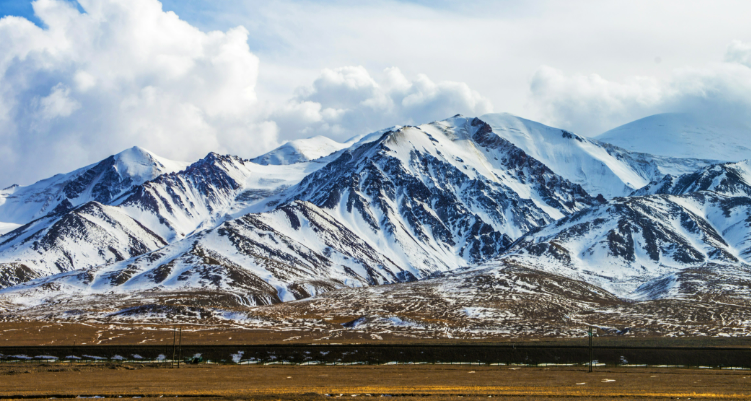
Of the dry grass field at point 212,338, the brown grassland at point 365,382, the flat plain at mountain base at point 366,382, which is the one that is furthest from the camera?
the dry grass field at point 212,338

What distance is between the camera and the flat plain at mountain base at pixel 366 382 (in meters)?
62.3

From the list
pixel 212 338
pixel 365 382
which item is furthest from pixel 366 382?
pixel 212 338

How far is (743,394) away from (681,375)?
64.8 feet

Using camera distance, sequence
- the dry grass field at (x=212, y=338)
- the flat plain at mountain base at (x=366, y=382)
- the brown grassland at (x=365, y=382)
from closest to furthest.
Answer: the brown grassland at (x=365, y=382), the flat plain at mountain base at (x=366, y=382), the dry grass field at (x=212, y=338)

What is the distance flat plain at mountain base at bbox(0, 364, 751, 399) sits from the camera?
6228 centimetres

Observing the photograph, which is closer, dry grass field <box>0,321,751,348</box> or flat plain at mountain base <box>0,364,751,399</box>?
flat plain at mountain base <box>0,364,751,399</box>

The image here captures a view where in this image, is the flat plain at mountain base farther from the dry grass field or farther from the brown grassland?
the dry grass field

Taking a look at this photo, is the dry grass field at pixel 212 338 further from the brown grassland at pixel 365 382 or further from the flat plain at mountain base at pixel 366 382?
the flat plain at mountain base at pixel 366 382

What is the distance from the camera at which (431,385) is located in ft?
231

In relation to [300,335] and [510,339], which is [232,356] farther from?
[510,339]

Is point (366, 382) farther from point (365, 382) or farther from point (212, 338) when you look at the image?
point (212, 338)

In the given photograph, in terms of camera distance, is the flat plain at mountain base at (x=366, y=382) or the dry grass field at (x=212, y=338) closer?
the flat plain at mountain base at (x=366, y=382)

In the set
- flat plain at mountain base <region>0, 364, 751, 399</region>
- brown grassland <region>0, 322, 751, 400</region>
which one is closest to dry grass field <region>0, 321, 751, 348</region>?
brown grassland <region>0, 322, 751, 400</region>

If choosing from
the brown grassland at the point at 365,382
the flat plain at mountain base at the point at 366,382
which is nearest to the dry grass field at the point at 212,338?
the brown grassland at the point at 365,382
